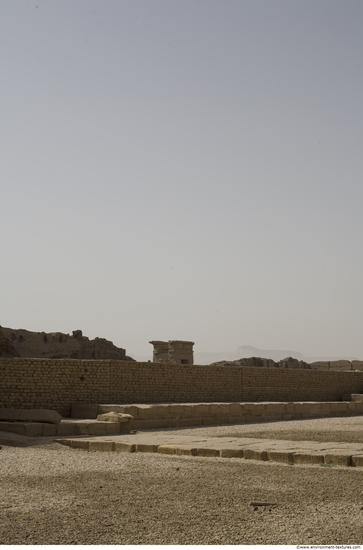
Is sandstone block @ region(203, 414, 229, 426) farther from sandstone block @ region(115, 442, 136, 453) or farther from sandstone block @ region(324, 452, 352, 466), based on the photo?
sandstone block @ region(324, 452, 352, 466)

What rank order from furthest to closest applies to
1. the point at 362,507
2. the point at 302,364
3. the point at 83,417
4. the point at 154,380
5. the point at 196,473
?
1. the point at 302,364
2. the point at 154,380
3. the point at 83,417
4. the point at 196,473
5. the point at 362,507

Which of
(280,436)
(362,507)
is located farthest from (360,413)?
(362,507)

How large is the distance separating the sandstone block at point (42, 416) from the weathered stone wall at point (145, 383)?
234 centimetres

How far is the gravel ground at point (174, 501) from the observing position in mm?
4402

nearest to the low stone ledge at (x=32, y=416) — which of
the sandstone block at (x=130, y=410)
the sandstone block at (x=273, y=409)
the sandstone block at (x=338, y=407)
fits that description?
the sandstone block at (x=130, y=410)

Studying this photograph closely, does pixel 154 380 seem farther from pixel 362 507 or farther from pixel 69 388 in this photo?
pixel 362 507

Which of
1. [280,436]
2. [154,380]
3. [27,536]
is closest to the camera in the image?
[27,536]

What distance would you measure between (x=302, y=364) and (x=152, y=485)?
3147cm

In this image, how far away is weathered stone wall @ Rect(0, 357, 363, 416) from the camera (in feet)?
52.1

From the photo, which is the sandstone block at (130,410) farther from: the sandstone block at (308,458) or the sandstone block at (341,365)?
the sandstone block at (341,365)

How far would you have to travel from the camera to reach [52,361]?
16.5 metres

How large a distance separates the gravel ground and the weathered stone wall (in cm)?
722

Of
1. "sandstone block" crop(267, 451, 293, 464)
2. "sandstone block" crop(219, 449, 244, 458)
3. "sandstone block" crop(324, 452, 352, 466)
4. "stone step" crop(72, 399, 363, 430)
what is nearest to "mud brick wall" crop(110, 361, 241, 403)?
"stone step" crop(72, 399, 363, 430)

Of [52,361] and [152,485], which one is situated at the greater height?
[52,361]
